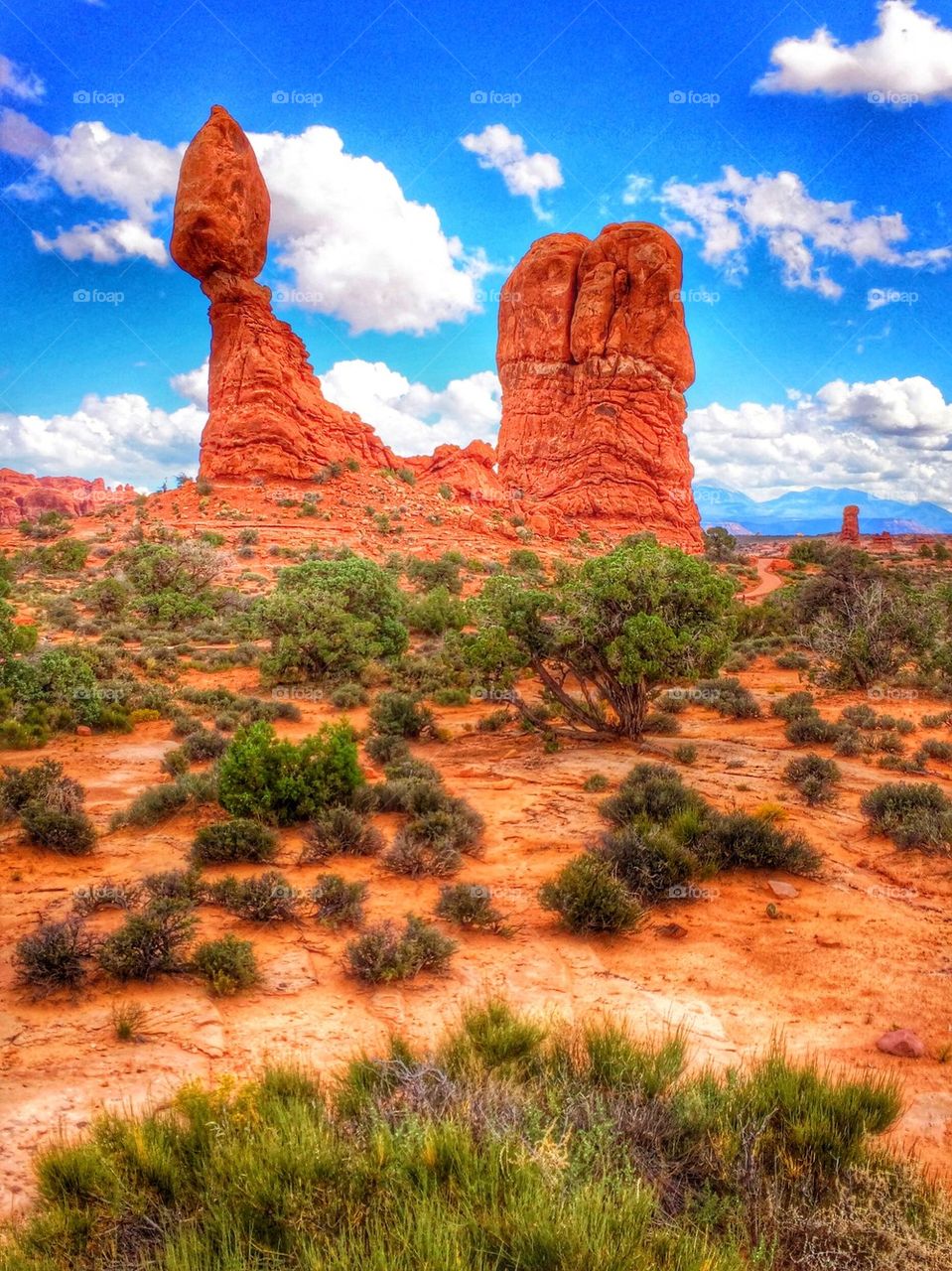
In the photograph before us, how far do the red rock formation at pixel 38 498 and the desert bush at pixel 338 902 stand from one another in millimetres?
71720

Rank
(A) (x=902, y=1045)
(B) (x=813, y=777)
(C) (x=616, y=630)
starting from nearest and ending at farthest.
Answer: (A) (x=902, y=1045) < (B) (x=813, y=777) < (C) (x=616, y=630)

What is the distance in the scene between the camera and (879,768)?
36.3ft

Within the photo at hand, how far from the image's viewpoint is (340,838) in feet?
26.8

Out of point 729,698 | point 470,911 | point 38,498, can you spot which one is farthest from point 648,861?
point 38,498

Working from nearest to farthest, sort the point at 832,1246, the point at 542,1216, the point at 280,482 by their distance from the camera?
the point at 542,1216, the point at 832,1246, the point at 280,482

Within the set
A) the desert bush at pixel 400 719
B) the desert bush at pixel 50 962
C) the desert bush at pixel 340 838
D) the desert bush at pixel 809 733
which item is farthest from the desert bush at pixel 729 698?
the desert bush at pixel 50 962

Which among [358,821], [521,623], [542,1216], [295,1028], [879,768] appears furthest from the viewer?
[521,623]

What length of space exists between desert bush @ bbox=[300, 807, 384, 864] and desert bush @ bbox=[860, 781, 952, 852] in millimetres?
5901

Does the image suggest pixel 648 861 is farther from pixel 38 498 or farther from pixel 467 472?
pixel 38 498

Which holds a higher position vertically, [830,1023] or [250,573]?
[250,573]

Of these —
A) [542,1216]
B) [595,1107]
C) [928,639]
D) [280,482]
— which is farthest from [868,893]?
[280,482]

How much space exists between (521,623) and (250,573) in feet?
68.8

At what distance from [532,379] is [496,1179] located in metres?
56.2

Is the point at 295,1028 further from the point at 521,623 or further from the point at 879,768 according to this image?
the point at 879,768
